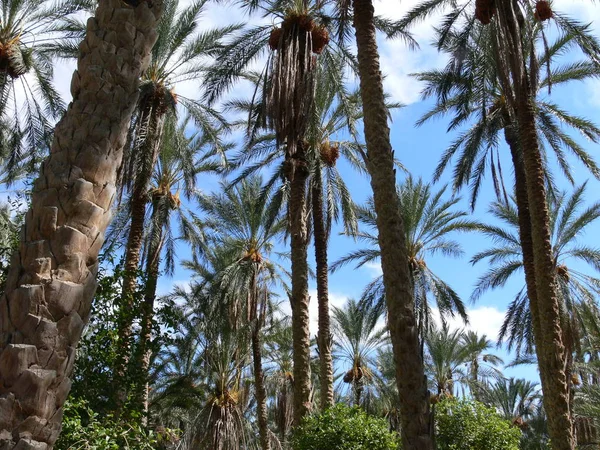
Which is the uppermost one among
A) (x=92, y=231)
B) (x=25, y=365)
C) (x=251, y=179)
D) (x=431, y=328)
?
(x=251, y=179)

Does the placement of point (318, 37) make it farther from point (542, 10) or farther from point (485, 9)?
point (542, 10)

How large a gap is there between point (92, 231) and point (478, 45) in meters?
14.2

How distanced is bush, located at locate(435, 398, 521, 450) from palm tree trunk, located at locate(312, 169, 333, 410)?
2.87 m

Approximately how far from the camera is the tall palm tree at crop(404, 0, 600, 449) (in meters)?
10.7

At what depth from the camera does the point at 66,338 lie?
2.98m

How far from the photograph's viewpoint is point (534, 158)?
42.6ft

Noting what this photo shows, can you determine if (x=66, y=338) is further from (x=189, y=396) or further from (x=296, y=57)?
(x=189, y=396)

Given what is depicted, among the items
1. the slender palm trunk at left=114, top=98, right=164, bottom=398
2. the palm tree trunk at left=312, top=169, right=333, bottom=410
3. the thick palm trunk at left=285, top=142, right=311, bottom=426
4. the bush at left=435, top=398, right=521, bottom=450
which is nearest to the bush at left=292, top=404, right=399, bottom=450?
the thick palm trunk at left=285, top=142, right=311, bottom=426

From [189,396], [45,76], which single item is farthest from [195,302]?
[45,76]

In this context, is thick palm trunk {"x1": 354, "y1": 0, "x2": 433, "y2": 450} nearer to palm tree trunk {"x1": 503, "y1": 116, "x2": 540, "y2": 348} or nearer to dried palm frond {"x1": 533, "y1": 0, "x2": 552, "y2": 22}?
dried palm frond {"x1": 533, "y1": 0, "x2": 552, "y2": 22}

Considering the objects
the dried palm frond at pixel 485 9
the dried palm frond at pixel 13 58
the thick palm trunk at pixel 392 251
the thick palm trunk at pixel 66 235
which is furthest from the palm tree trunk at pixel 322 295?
the thick palm trunk at pixel 66 235

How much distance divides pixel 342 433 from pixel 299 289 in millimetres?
3537

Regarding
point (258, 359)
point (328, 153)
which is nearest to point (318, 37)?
point (328, 153)

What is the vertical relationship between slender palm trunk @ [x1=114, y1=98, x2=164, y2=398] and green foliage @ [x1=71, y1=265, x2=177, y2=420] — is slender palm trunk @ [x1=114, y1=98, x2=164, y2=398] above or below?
above
